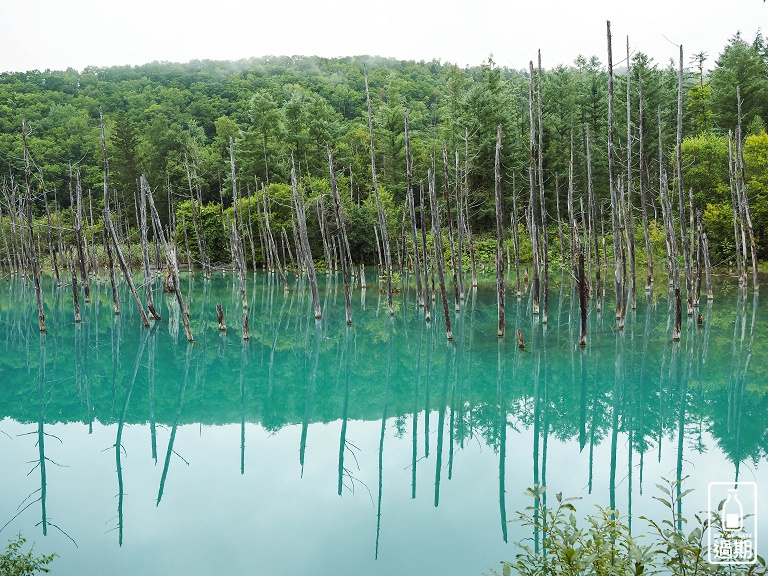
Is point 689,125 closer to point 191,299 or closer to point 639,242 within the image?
point 639,242

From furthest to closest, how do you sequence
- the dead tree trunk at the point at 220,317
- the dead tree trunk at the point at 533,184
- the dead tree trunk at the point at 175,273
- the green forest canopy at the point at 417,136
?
the green forest canopy at the point at 417,136 < the dead tree trunk at the point at 220,317 < the dead tree trunk at the point at 175,273 < the dead tree trunk at the point at 533,184

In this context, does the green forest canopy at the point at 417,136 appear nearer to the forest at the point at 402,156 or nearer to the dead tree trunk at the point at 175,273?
the forest at the point at 402,156

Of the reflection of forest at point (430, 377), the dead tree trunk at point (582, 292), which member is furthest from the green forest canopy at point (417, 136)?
the dead tree trunk at point (582, 292)

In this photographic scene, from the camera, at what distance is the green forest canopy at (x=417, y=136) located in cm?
3167

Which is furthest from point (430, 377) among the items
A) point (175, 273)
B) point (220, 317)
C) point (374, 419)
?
point (175, 273)

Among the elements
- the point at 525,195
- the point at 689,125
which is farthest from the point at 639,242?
the point at 689,125

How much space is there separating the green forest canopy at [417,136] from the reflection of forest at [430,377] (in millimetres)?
11912

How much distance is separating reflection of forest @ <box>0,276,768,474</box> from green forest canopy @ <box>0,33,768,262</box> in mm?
11912

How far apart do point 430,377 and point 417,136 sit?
3707 cm

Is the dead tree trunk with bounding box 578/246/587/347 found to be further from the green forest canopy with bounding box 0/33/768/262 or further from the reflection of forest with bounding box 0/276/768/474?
the green forest canopy with bounding box 0/33/768/262

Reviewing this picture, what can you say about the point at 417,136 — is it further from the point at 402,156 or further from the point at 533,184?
the point at 533,184

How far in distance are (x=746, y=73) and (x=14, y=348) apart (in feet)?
127

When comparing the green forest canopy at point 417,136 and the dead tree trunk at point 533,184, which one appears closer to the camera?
the dead tree trunk at point 533,184

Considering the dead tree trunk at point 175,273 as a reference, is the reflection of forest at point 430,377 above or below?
below
